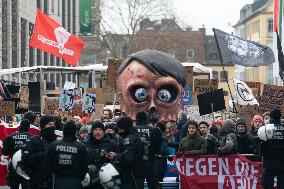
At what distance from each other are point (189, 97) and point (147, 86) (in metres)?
2.97

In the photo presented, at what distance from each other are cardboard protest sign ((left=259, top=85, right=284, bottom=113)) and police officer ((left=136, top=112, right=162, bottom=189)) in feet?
20.2

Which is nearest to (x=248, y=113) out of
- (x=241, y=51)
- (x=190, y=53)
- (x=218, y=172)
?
(x=241, y=51)

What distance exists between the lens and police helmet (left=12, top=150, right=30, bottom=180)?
1440 centimetres

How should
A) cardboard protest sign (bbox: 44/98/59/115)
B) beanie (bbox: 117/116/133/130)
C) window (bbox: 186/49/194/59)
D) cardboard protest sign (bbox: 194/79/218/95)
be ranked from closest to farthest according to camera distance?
beanie (bbox: 117/116/133/130) → cardboard protest sign (bbox: 194/79/218/95) → cardboard protest sign (bbox: 44/98/59/115) → window (bbox: 186/49/194/59)

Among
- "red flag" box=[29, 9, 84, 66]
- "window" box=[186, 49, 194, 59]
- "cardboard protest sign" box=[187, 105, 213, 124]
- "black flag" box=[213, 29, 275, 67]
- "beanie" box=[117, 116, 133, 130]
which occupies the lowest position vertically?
"cardboard protest sign" box=[187, 105, 213, 124]

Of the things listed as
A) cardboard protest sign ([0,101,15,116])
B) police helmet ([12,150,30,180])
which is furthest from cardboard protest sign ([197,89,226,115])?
police helmet ([12,150,30,180])

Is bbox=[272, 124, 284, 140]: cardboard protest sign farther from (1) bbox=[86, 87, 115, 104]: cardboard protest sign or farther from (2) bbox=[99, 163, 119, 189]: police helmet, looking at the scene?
(1) bbox=[86, 87, 115, 104]: cardboard protest sign

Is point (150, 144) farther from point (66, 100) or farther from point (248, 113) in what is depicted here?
point (66, 100)

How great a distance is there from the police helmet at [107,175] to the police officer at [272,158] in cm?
308

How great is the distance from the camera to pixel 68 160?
42.8 ft

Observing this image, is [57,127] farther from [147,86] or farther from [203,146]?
[147,86]

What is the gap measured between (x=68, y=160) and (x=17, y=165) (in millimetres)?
1663

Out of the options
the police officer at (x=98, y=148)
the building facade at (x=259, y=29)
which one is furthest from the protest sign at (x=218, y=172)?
the building facade at (x=259, y=29)

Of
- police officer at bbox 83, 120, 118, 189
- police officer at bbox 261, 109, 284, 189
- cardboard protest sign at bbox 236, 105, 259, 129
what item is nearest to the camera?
police officer at bbox 83, 120, 118, 189
